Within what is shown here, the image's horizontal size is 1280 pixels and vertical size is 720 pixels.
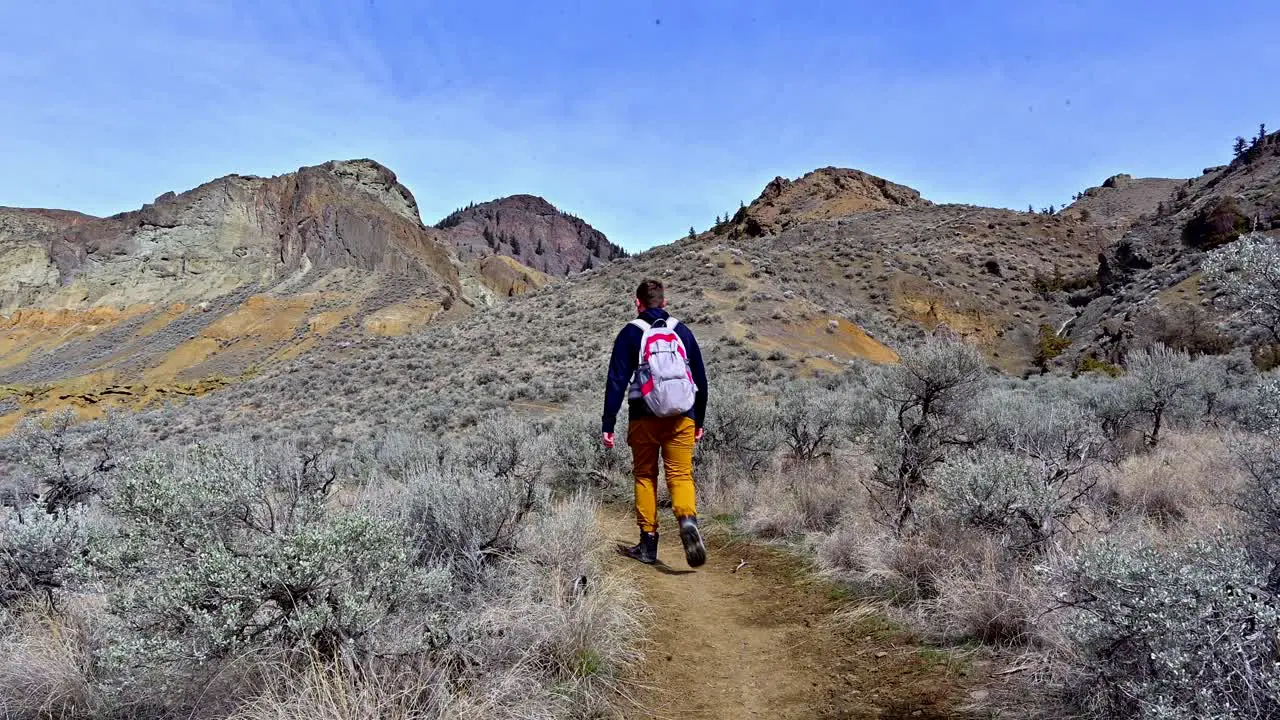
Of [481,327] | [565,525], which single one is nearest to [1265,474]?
[565,525]

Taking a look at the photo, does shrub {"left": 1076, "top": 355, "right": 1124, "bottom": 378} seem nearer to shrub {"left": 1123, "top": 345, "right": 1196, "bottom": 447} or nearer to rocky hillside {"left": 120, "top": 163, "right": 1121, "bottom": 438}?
rocky hillside {"left": 120, "top": 163, "right": 1121, "bottom": 438}

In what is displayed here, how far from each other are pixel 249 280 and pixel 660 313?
5523 centimetres

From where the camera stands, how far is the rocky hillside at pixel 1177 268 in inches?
875

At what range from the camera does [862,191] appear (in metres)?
59.8

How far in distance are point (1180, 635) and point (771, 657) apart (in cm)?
196

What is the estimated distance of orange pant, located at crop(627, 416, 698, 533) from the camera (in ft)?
15.2

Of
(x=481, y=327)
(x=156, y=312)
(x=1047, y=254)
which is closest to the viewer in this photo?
(x=481, y=327)

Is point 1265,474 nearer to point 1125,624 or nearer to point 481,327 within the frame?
point 1125,624

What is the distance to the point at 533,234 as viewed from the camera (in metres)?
142

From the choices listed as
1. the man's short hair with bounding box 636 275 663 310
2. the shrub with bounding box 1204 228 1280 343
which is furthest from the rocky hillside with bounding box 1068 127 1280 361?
the shrub with bounding box 1204 228 1280 343

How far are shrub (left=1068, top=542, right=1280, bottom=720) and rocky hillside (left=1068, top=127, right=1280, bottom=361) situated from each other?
70.2 feet

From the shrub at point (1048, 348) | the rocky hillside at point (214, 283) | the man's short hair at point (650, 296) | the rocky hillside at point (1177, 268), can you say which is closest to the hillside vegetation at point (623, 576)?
the man's short hair at point (650, 296)

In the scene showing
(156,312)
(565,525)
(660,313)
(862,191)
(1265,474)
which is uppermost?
(862,191)

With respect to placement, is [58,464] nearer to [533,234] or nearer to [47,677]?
[47,677]
